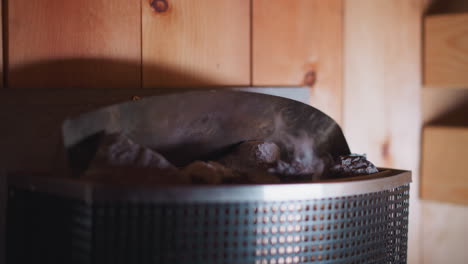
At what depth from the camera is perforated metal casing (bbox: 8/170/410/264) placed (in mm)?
715

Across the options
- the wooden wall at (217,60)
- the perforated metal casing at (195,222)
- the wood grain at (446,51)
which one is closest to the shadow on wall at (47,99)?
the wooden wall at (217,60)

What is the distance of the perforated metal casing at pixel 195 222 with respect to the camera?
0.72 meters

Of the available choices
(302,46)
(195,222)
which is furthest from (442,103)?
(195,222)

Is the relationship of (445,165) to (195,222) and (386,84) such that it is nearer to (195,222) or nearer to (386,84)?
(386,84)

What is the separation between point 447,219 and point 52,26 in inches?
51.7

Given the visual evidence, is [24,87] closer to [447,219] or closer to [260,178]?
[260,178]

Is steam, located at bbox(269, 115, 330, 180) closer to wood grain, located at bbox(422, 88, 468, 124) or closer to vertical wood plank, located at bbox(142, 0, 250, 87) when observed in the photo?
vertical wood plank, located at bbox(142, 0, 250, 87)

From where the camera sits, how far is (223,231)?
0.73m

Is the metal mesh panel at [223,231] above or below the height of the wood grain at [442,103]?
below

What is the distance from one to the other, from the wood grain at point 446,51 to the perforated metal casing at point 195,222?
0.93m

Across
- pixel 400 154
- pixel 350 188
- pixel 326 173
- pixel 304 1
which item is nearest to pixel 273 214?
pixel 350 188

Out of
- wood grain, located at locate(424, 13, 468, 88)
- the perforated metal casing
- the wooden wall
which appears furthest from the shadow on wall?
wood grain, located at locate(424, 13, 468, 88)

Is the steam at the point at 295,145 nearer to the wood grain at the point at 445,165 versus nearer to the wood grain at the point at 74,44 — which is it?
the wood grain at the point at 74,44

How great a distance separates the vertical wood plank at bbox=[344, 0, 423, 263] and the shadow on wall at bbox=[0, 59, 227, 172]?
0.68 m
